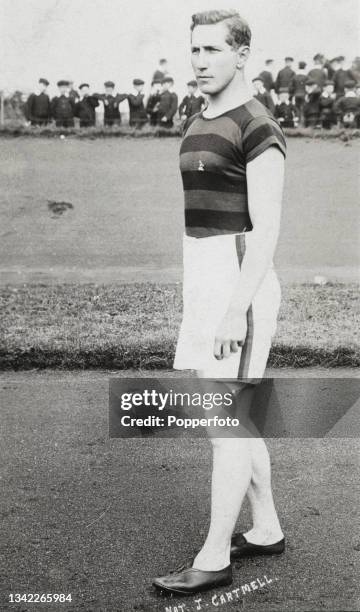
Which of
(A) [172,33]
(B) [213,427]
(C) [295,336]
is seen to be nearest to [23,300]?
(C) [295,336]

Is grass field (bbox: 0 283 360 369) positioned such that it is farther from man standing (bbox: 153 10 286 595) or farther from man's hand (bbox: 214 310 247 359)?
man's hand (bbox: 214 310 247 359)

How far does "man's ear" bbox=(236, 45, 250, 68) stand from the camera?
261 cm

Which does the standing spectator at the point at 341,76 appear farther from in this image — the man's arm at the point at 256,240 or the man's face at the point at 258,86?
the man's arm at the point at 256,240

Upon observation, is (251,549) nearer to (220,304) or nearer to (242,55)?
(220,304)

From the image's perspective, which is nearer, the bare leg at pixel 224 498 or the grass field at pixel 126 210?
the bare leg at pixel 224 498

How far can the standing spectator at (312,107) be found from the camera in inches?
544

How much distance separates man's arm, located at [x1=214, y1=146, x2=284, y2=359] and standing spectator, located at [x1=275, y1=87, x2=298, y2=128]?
11.4 meters

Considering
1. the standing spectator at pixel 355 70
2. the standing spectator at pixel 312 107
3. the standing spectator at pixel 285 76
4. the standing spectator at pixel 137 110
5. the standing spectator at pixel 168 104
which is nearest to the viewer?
the standing spectator at pixel 168 104

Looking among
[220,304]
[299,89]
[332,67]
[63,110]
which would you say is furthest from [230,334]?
[299,89]

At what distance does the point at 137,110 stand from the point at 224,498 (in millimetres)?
10978

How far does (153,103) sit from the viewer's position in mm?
11797

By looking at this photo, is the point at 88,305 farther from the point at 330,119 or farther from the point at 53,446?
the point at 330,119

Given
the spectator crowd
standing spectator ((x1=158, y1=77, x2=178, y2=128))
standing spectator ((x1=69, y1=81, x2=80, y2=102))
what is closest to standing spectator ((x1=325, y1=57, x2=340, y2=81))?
the spectator crowd

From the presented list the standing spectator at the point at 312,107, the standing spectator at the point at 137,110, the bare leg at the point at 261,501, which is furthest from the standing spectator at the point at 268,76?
the bare leg at the point at 261,501
